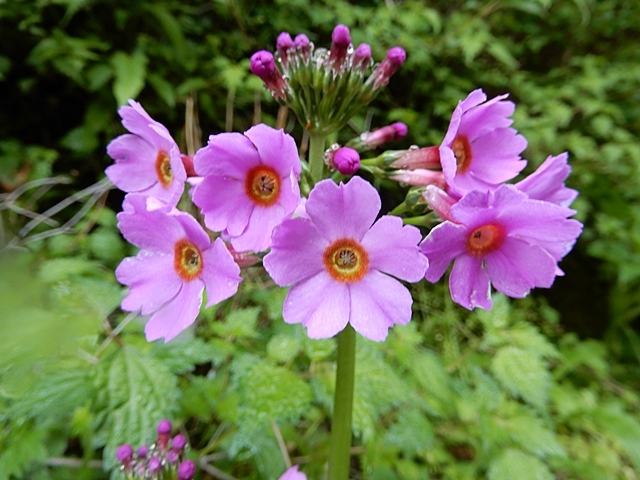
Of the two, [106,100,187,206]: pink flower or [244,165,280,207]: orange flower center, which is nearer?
[244,165,280,207]: orange flower center

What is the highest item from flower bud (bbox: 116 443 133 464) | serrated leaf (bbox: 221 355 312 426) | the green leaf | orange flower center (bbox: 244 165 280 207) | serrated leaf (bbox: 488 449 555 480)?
the green leaf

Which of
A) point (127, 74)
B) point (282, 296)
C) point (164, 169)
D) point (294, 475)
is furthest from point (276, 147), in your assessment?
point (127, 74)

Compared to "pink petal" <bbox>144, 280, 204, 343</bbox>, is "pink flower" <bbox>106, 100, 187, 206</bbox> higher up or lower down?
higher up

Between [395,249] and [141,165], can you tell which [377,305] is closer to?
[395,249]

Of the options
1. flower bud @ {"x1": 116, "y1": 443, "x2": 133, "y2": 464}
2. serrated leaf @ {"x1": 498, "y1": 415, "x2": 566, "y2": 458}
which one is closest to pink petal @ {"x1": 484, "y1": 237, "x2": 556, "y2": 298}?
serrated leaf @ {"x1": 498, "y1": 415, "x2": 566, "y2": 458}

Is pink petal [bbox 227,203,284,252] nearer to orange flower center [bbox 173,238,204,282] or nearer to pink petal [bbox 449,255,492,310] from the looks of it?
orange flower center [bbox 173,238,204,282]

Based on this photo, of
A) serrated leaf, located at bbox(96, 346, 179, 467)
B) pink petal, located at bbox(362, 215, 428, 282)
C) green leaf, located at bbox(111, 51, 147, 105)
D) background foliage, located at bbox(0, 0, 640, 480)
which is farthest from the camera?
green leaf, located at bbox(111, 51, 147, 105)

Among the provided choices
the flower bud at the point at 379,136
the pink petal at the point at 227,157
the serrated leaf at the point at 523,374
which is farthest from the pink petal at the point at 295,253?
the serrated leaf at the point at 523,374
